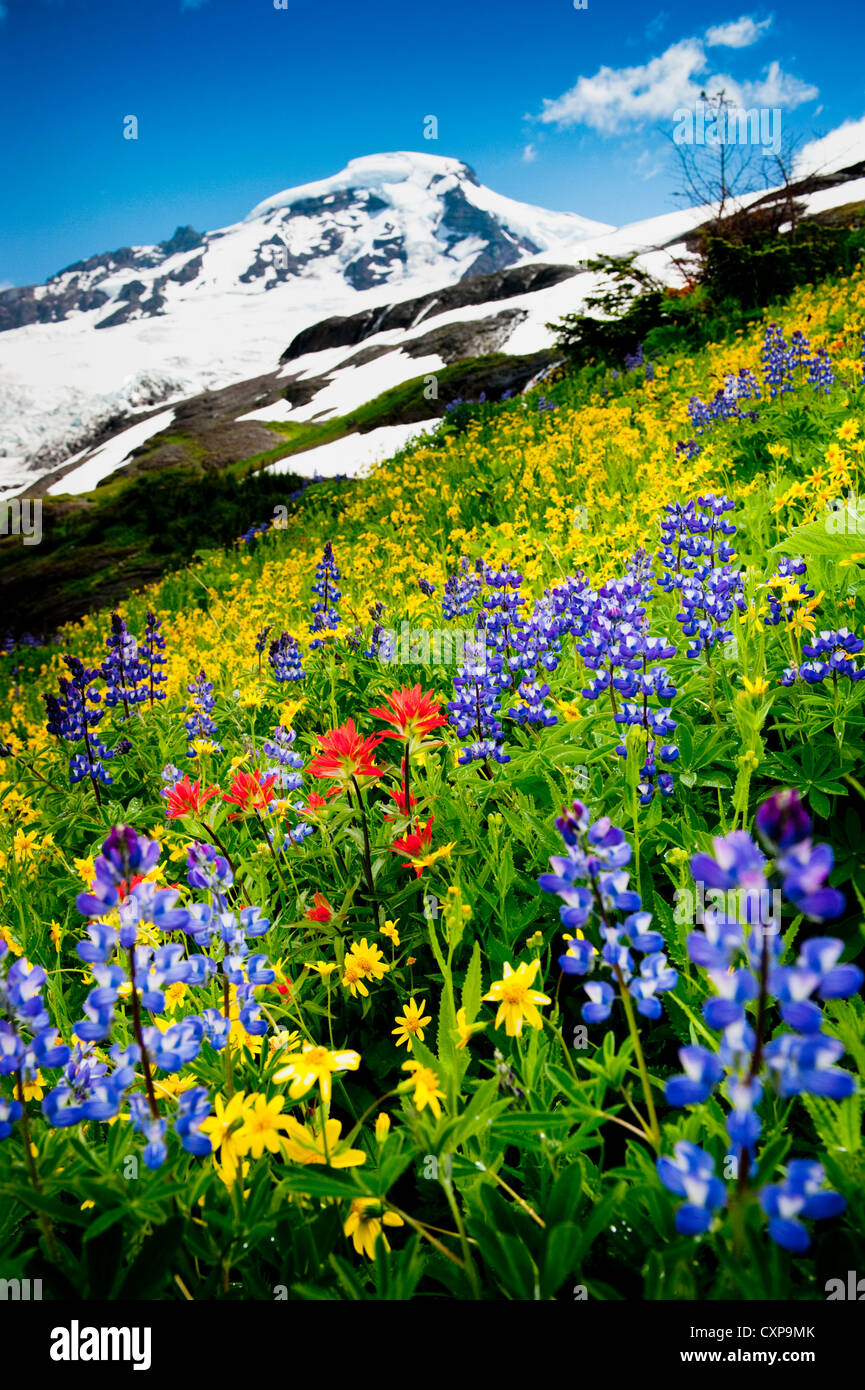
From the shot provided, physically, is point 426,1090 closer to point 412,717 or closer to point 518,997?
point 518,997

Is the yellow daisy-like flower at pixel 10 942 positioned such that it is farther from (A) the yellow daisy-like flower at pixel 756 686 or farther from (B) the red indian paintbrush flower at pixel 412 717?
(A) the yellow daisy-like flower at pixel 756 686

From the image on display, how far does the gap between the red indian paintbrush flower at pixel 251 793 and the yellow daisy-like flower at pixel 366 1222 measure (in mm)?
1279

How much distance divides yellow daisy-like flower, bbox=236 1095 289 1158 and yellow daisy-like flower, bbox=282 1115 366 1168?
0.02m

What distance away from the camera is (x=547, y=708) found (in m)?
2.67

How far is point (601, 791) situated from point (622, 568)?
2.34m

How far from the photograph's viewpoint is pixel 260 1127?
1.20m

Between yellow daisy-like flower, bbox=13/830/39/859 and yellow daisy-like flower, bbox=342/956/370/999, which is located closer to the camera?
yellow daisy-like flower, bbox=342/956/370/999

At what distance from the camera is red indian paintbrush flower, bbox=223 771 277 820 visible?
2301 mm

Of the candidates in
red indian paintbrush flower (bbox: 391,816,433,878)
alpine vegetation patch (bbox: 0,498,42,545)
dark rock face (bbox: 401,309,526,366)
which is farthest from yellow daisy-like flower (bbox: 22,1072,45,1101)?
dark rock face (bbox: 401,309,526,366)

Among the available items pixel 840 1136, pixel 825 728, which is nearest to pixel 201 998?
pixel 840 1136

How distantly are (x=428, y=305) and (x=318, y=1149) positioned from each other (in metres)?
59.9
